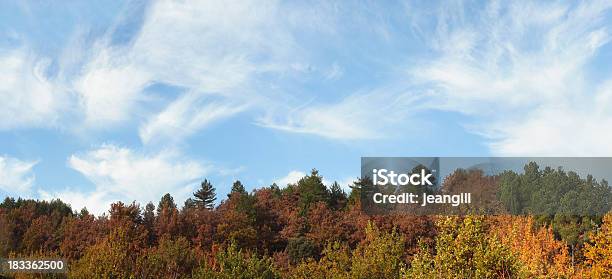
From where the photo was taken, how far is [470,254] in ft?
56.9

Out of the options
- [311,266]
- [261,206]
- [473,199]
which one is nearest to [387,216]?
[473,199]

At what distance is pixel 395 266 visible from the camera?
94.7 feet

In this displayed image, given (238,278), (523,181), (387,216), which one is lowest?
(238,278)

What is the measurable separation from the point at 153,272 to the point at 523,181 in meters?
42.3

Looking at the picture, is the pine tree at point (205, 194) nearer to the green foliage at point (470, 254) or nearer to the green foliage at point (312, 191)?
the green foliage at point (312, 191)

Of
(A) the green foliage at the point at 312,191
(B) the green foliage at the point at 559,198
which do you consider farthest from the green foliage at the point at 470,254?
(A) the green foliage at the point at 312,191

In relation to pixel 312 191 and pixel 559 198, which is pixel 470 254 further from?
pixel 312 191

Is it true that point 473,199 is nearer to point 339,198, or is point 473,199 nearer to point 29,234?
point 339,198

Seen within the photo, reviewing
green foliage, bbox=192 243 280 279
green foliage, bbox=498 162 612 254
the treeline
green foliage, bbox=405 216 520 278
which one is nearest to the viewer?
green foliage, bbox=405 216 520 278

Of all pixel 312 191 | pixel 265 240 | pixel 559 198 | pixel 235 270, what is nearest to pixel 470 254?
pixel 235 270

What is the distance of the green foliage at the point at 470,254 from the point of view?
55.1ft

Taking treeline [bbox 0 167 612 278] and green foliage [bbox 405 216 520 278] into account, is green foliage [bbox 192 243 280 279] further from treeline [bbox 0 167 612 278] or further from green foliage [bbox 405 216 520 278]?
green foliage [bbox 405 216 520 278]

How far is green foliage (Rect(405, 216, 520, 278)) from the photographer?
16.8 meters

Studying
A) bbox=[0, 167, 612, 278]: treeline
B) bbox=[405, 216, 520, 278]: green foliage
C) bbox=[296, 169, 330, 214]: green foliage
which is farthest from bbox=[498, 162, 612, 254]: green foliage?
bbox=[405, 216, 520, 278]: green foliage
